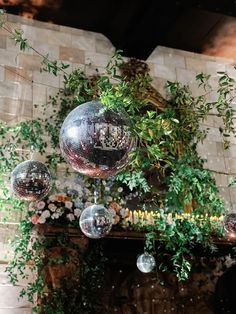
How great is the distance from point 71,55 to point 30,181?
3133 millimetres

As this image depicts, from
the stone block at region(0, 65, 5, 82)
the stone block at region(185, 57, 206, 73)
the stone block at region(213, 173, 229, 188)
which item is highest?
the stone block at region(185, 57, 206, 73)

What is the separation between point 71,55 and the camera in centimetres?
620

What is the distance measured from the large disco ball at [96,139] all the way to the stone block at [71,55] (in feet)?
12.5

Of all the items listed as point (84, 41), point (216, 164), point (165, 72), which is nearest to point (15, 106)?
point (84, 41)

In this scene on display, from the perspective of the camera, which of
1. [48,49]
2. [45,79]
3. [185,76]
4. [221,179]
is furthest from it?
[185,76]

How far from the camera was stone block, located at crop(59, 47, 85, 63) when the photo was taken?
6.15 metres

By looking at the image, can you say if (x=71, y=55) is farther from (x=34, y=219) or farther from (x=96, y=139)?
(x=96, y=139)

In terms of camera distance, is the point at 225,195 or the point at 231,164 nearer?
the point at 225,195

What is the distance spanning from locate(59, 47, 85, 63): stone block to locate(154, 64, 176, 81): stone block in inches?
45.5

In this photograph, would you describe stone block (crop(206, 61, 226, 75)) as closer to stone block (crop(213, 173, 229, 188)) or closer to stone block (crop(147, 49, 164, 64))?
stone block (crop(147, 49, 164, 64))

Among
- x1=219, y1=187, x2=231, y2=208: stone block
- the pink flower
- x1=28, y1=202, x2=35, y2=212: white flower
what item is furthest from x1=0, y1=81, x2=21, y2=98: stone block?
x1=219, y1=187, x2=231, y2=208: stone block

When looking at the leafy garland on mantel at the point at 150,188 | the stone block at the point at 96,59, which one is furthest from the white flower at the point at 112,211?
the stone block at the point at 96,59

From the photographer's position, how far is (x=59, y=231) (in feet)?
15.1

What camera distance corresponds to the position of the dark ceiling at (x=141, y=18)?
5660 mm
